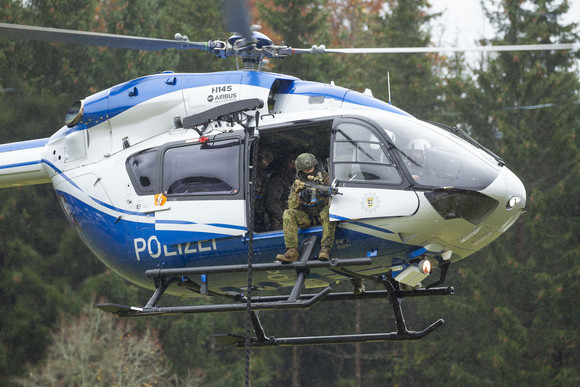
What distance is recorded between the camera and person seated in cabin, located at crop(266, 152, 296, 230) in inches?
366

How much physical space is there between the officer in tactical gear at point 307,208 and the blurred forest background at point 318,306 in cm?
1563

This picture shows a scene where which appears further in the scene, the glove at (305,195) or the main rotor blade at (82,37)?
the main rotor blade at (82,37)

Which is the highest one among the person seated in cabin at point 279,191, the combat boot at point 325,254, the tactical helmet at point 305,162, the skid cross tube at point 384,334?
the tactical helmet at point 305,162

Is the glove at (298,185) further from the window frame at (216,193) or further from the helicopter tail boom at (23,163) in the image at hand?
the helicopter tail boom at (23,163)

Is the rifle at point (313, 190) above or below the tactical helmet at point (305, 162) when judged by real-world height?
below

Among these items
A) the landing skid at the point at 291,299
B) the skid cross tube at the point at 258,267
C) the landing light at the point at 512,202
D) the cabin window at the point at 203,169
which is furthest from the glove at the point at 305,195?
the landing light at the point at 512,202

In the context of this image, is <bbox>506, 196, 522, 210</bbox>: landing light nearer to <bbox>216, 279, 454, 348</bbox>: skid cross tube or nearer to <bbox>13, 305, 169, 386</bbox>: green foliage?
<bbox>216, 279, 454, 348</bbox>: skid cross tube

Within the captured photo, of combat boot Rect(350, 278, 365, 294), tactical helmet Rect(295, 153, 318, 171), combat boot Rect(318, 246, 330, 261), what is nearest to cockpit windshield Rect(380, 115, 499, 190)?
tactical helmet Rect(295, 153, 318, 171)

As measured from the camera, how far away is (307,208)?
8648 millimetres

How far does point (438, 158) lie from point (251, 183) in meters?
1.70

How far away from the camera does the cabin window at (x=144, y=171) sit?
937 centimetres

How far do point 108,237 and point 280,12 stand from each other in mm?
18008

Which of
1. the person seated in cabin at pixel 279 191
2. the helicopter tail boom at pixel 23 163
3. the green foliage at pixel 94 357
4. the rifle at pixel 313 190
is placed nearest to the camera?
the rifle at pixel 313 190

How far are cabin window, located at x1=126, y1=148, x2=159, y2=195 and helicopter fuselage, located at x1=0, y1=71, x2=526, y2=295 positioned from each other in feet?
0.05
